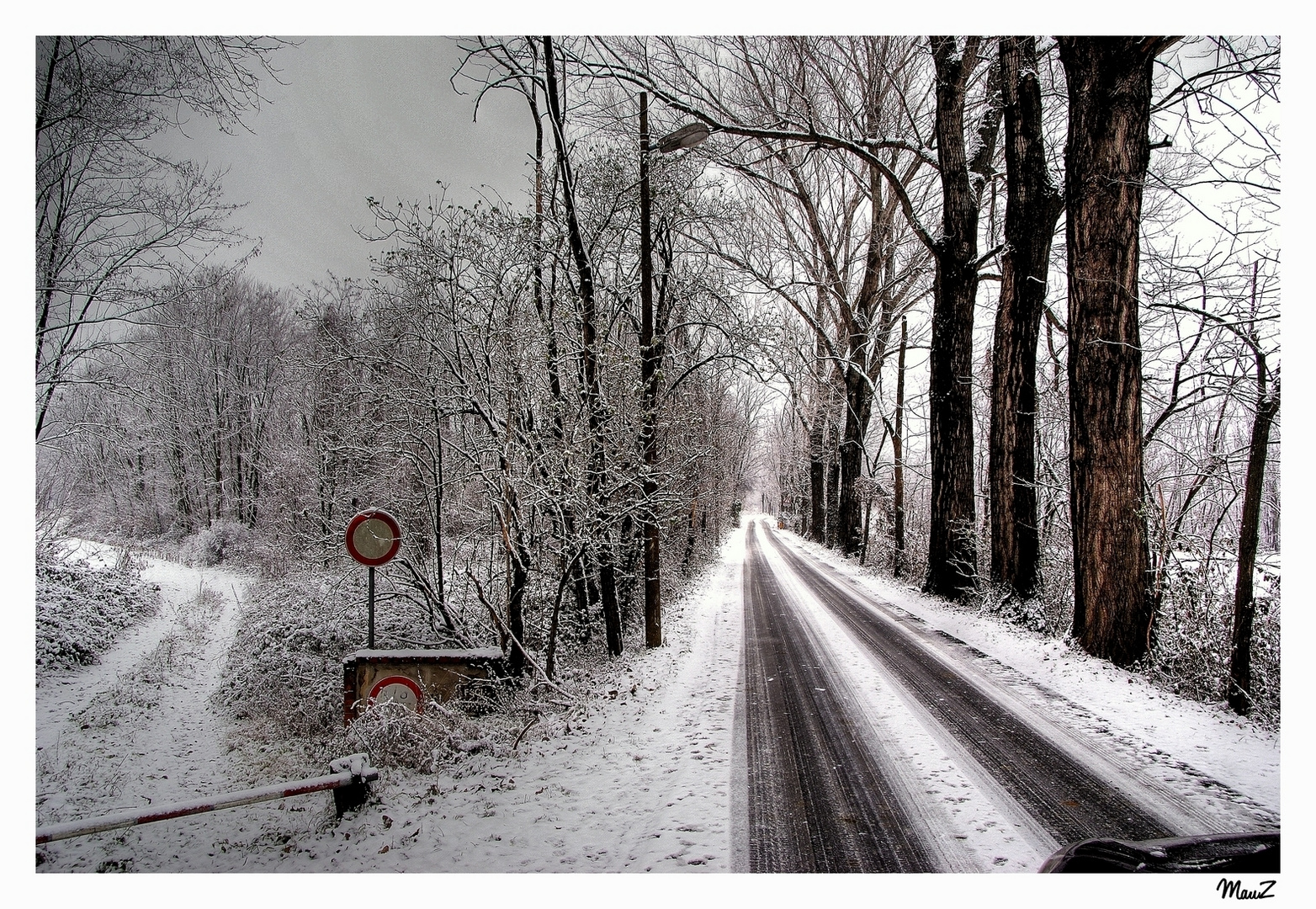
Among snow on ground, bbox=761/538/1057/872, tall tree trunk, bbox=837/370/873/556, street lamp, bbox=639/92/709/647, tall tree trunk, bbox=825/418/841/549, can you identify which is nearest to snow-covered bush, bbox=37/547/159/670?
street lamp, bbox=639/92/709/647

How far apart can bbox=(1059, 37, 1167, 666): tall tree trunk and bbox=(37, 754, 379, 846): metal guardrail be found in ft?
18.8

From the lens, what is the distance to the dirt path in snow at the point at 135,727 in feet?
9.11

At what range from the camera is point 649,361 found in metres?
6.22

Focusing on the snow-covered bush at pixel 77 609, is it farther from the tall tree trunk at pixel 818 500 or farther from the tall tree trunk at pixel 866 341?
the tall tree trunk at pixel 818 500

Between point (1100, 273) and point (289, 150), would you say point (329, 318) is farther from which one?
point (1100, 273)

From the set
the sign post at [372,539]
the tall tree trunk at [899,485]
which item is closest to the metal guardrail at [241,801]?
the sign post at [372,539]

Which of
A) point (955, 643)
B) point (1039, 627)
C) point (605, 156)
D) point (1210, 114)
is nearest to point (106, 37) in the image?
point (605, 156)

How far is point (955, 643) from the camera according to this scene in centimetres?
586

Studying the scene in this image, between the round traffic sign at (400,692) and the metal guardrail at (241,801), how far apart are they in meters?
1.38

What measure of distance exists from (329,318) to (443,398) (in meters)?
1.39

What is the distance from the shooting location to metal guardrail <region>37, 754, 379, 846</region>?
2.28m

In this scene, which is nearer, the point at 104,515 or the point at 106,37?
the point at 106,37

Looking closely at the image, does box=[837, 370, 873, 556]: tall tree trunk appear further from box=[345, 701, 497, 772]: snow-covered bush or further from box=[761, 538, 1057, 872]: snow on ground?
box=[345, 701, 497, 772]: snow-covered bush
